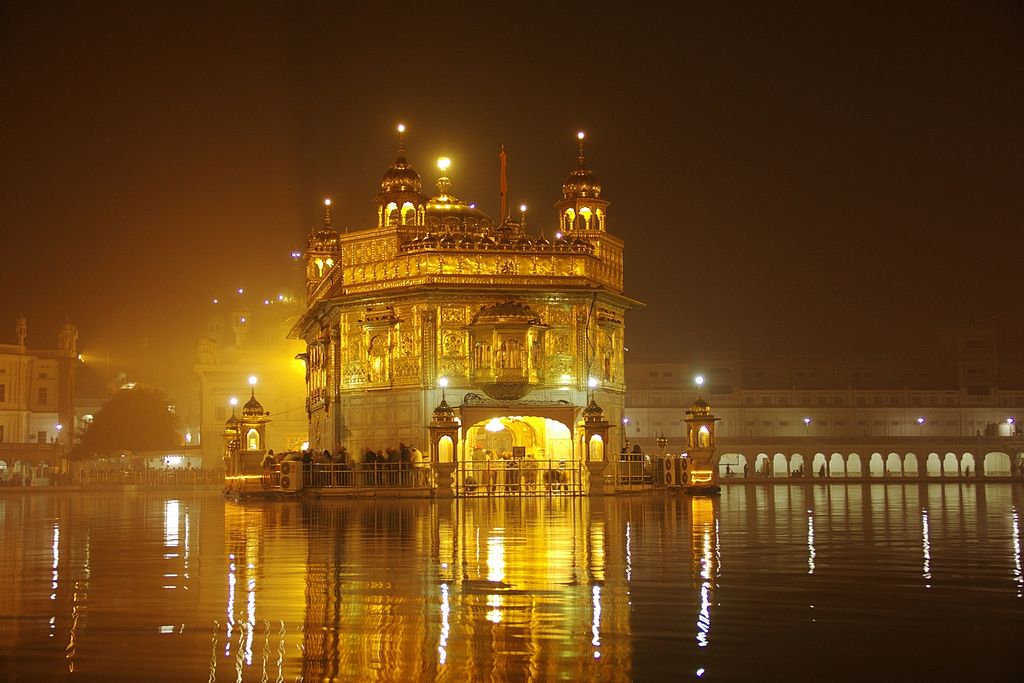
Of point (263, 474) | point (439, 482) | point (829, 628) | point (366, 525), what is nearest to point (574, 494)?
point (439, 482)

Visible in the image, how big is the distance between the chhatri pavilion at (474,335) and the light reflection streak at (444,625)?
2513 centimetres

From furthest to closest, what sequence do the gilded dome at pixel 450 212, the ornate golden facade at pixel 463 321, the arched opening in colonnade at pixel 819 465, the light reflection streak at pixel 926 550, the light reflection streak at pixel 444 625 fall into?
the arched opening in colonnade at pixel 819 465, the gilded dome at pixel 450 212, the ornate golden facade at pixel 463 321, the light reflection streak at pixel 926 550, the light reflection streak at pixel 444 625

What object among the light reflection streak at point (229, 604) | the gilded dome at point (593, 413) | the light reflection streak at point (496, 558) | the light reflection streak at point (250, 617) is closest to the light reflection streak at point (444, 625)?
the light reflection streak at point (496, 558)

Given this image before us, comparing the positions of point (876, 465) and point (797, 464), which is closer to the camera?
point (797, 464)

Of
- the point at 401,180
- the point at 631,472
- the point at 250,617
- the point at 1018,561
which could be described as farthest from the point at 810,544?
the point at 401,180

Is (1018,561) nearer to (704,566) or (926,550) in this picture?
(926,550)

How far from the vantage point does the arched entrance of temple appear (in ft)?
113

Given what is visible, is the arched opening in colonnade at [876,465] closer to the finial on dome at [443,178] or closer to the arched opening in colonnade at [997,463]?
Answer: the arched opening in colonnade at [997,463]

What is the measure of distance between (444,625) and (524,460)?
27801mm

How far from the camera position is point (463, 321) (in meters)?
37.6

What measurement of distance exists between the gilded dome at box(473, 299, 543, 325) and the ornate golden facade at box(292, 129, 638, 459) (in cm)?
4

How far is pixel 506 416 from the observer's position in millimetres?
36906

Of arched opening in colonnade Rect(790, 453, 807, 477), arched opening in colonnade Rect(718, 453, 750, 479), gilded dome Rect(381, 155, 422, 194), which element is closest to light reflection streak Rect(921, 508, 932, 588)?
gilded dome Rect(381, 155, 422, 194)

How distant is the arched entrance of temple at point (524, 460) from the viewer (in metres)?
34.4
